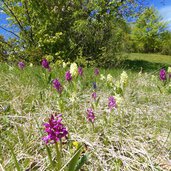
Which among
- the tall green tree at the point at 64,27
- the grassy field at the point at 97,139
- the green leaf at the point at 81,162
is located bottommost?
the grassy field at the point at 97,139

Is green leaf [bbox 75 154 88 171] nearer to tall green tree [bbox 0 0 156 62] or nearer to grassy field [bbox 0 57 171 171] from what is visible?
grassy field [bbox 0 57 171 171]

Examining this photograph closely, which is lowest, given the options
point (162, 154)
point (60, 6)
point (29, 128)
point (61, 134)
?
point (162, 154)

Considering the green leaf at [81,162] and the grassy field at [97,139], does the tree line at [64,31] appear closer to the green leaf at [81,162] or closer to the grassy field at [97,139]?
the grassy field at [97,139]

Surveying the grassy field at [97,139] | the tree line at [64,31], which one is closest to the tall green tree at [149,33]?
the tree line at [64,31]

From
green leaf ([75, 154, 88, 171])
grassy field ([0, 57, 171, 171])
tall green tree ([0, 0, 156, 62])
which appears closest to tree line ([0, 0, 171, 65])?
tall green tree ([0, 0, 156, 62])

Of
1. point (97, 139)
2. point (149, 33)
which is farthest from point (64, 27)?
point (149, 33)

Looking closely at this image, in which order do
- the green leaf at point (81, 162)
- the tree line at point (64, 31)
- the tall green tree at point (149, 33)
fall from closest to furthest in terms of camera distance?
the green leaf at point (81, 162) < the tree line at point (64, 31) < the tall green tree at point (149, 33)

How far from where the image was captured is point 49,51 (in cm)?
1041

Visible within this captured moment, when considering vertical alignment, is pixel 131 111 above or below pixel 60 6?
below

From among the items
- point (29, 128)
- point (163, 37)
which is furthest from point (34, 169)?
point (163, 37)

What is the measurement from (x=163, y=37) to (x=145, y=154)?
116ft

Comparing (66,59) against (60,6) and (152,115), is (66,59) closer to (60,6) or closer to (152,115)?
(60,6)

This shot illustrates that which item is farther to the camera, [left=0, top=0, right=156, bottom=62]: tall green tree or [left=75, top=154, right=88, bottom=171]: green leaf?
[left=0, top=0, right=156, bottom=62]: tall green tree

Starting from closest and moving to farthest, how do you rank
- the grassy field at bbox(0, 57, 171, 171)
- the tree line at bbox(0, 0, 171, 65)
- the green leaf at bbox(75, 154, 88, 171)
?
the green leaf at bbox(75, 154, 88, 171) < the grassy field at bbox(0, 57, 171, 171) < the tree line at bbox(0, 0, 171, 65)
